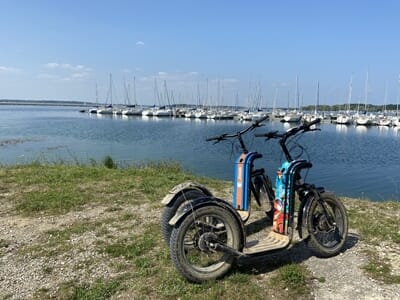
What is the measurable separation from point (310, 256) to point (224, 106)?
316 ft

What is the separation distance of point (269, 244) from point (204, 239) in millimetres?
844

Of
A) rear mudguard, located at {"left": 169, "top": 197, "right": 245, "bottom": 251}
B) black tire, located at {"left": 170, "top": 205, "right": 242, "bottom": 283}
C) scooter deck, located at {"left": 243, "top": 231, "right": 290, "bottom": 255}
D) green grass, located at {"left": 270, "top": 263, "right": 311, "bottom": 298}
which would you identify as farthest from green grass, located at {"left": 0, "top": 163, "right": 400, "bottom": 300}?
rear mudguard, located at {"left": 169, "top": 197, "right": 245, "bottom": 251}

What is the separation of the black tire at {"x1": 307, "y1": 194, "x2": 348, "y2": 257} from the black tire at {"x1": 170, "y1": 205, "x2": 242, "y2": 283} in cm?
103

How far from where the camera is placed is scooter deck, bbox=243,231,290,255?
388cm

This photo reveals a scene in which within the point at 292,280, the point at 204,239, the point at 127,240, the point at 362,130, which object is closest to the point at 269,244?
the point at 292,280

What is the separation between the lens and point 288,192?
4.06m

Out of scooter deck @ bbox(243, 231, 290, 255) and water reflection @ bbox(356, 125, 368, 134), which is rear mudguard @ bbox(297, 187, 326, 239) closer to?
scooter deck @ bbox(243, 231, 290, 255)

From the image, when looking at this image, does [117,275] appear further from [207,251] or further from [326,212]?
[326,212]

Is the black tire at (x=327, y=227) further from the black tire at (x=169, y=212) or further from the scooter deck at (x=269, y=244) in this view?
the black tire at (x=169, y=212)

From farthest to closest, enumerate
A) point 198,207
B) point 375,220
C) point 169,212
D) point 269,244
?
point 375,220 < point 169,212 < point 269,244 < point 198,207

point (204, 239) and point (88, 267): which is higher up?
point (204, 239)

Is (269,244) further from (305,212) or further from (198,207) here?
(198,207)

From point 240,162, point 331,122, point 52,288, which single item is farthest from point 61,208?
point 331,122

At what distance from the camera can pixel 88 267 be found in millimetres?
4082
